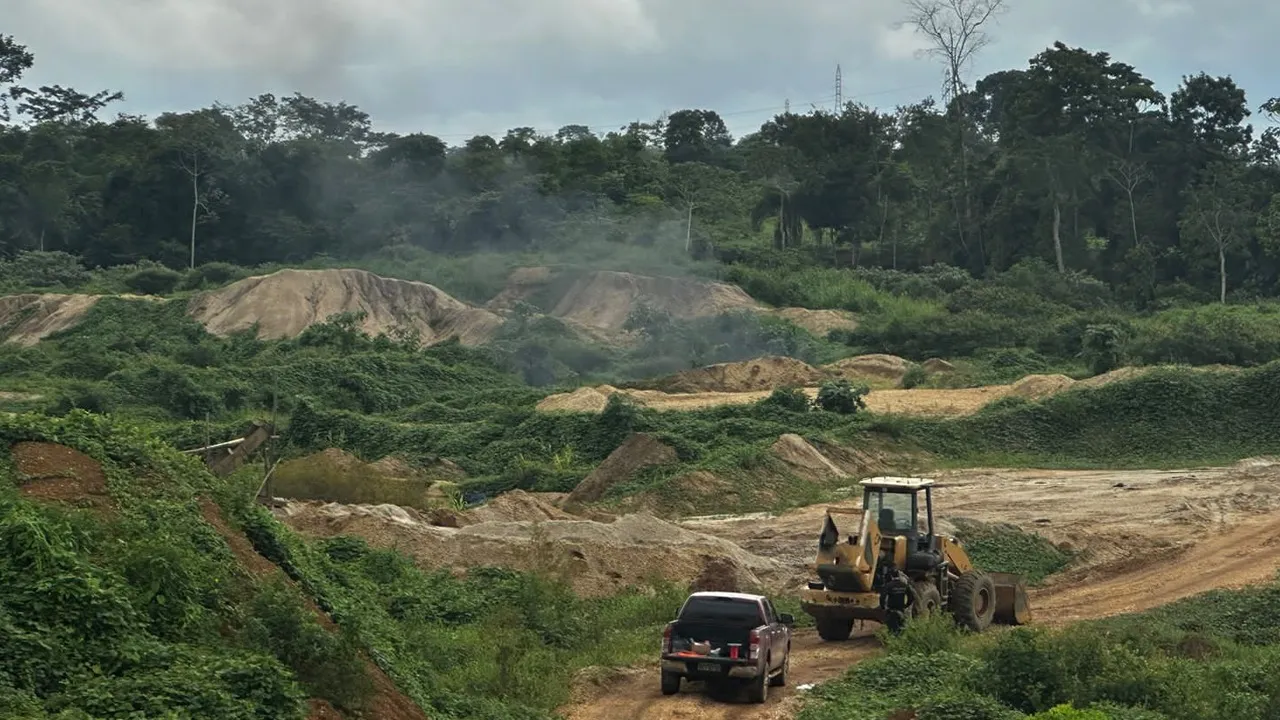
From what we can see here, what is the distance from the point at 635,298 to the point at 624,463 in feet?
126

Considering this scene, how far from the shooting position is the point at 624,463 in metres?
44.8

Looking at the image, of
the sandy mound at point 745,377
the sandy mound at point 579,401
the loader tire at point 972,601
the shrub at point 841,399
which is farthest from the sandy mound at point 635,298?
the loader tire at point 972,601

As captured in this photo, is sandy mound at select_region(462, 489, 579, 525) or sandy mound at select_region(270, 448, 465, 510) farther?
sandy mound at select_region(270, 448, 465, 510)

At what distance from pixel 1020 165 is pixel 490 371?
106 ft

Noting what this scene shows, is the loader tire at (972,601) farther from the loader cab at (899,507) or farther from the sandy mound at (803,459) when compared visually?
the sandy mound at (803,459)

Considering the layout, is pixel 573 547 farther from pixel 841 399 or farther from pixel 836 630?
pixel 841 399

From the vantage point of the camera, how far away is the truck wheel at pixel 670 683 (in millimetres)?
19734

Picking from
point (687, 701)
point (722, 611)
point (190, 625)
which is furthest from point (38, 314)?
point (190, 625)

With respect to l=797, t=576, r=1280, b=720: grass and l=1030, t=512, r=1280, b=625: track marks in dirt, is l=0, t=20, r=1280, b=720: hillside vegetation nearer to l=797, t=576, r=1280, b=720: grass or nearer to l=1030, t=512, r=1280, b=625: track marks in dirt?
l=797, t=576, r=1280, b=720: grass

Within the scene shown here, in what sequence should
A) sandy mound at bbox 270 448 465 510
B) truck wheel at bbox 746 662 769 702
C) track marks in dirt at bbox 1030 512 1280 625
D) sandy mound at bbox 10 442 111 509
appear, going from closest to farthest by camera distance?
sandy mound at bbox 10 442 111 509
truck wheel at bbox 746 662 769 702
track marks in dirt at bbox 1030 512 1280 625
sandy mound at bbox 270 448 465 510

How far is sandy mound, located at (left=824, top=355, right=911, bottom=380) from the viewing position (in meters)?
66.8

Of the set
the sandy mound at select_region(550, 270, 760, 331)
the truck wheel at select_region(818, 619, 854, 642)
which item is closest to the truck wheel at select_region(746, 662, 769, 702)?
the truck wheel at select_region(818, 619, 854, 642)

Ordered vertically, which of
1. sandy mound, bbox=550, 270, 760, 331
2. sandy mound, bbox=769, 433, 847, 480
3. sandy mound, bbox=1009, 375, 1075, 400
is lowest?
sandy mound, bbox=769, 433, 847, 480

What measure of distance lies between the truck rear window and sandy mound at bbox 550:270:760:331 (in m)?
60.1
